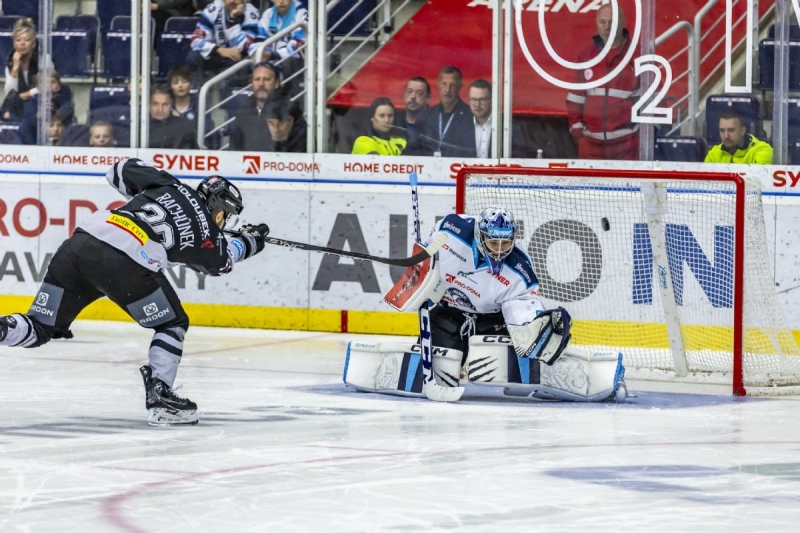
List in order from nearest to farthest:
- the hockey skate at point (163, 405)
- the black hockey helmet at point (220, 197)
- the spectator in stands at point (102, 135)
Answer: the hockey skate at point (163, 405) → the black hockey helmet at point (220, 197) → the spectator in stands at point (102, 135)

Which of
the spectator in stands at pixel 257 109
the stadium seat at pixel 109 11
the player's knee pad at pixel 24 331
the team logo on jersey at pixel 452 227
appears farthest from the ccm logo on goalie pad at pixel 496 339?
the stadium seat at pixel 109 11

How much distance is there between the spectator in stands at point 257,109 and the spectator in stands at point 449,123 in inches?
36.8

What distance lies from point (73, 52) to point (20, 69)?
1.18ft

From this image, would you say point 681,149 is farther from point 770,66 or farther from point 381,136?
point 381,136

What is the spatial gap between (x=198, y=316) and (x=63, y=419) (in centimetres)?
340

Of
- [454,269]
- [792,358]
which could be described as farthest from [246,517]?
[792,358]

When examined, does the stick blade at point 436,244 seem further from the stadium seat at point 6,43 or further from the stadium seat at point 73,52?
the stadium seat at point 6,43

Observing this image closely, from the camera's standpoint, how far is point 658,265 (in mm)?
6887

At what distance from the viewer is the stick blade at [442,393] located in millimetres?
6184

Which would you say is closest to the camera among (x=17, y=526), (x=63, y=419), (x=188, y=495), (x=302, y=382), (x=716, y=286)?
(x=17, y=526)

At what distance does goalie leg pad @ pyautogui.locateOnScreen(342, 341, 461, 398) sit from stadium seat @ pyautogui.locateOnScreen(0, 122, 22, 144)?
12.4ft

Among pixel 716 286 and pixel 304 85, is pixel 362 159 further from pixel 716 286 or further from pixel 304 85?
pixel 716 286

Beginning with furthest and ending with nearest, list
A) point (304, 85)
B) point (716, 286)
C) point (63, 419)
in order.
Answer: point (304, 85)
point (716, 286)
point (63, 419)

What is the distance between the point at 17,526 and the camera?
12.1 feet
